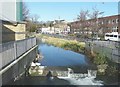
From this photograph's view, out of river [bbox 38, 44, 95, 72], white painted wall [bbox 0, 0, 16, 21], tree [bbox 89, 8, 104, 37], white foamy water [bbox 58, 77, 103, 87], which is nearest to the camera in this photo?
white foamy water [bbox 58, 77, 103, 87]

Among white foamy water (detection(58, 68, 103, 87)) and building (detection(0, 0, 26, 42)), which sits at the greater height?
building (detection(0, 0, 26, 42))

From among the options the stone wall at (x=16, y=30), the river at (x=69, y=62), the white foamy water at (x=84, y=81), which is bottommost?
the white foamy water at (x=84, y=81)

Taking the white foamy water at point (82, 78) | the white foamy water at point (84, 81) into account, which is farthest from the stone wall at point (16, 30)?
the white foamy water at point (84, 81)

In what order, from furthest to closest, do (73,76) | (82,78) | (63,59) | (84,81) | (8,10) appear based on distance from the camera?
(63,59) → (8,10) → (73,76) → (82,78) → (84,81)

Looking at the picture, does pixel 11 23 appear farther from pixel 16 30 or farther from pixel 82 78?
pixel 82 78

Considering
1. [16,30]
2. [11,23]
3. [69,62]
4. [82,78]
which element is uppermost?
[11,23]

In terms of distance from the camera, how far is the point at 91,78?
65.1 ft

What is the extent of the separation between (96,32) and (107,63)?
40.8 metres

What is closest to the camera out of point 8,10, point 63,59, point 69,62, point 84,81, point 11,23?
point 84,81

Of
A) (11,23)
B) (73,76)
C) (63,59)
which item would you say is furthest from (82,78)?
(63,59)

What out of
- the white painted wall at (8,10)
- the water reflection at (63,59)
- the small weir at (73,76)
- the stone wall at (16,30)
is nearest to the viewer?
the small weir at (73,76)

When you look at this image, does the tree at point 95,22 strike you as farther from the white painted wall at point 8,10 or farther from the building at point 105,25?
the white painted wall at point 8,10

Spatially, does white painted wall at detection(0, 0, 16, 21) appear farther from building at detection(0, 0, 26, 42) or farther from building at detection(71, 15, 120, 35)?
building at detection(71, 15, 120, 35)

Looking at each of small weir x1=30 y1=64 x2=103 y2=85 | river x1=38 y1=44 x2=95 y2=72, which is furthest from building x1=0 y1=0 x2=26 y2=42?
small weir x1=30 y1=64 x2=103 y2=85
